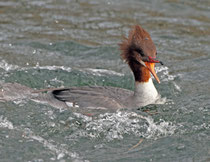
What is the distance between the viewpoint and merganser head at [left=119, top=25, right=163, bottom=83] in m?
6.50

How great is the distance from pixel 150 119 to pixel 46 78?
8.06ft

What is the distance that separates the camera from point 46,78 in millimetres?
7949

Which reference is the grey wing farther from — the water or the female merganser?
the water

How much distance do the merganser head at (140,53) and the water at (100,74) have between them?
1.85ft

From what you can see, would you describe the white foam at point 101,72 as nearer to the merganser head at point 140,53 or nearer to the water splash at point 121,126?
the merganser head at point 140,53

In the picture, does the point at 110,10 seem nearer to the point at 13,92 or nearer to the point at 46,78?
the point at 46,78

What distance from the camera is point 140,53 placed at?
6.61m

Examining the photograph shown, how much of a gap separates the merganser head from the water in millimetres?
564

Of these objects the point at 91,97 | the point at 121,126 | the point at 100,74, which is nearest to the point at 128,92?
the point at 91,97

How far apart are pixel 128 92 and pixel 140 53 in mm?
721

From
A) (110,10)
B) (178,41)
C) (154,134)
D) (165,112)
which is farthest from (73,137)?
(110,10)

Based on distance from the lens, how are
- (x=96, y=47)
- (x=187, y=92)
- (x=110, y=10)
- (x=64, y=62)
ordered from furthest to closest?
(x=110, y=10) < (x=96, y=47) < (x=64, y=62) < (x=187, y=92)

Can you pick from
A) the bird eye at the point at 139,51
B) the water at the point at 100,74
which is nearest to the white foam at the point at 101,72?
the water at the point at 100,74

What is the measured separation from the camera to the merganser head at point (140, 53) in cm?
650
